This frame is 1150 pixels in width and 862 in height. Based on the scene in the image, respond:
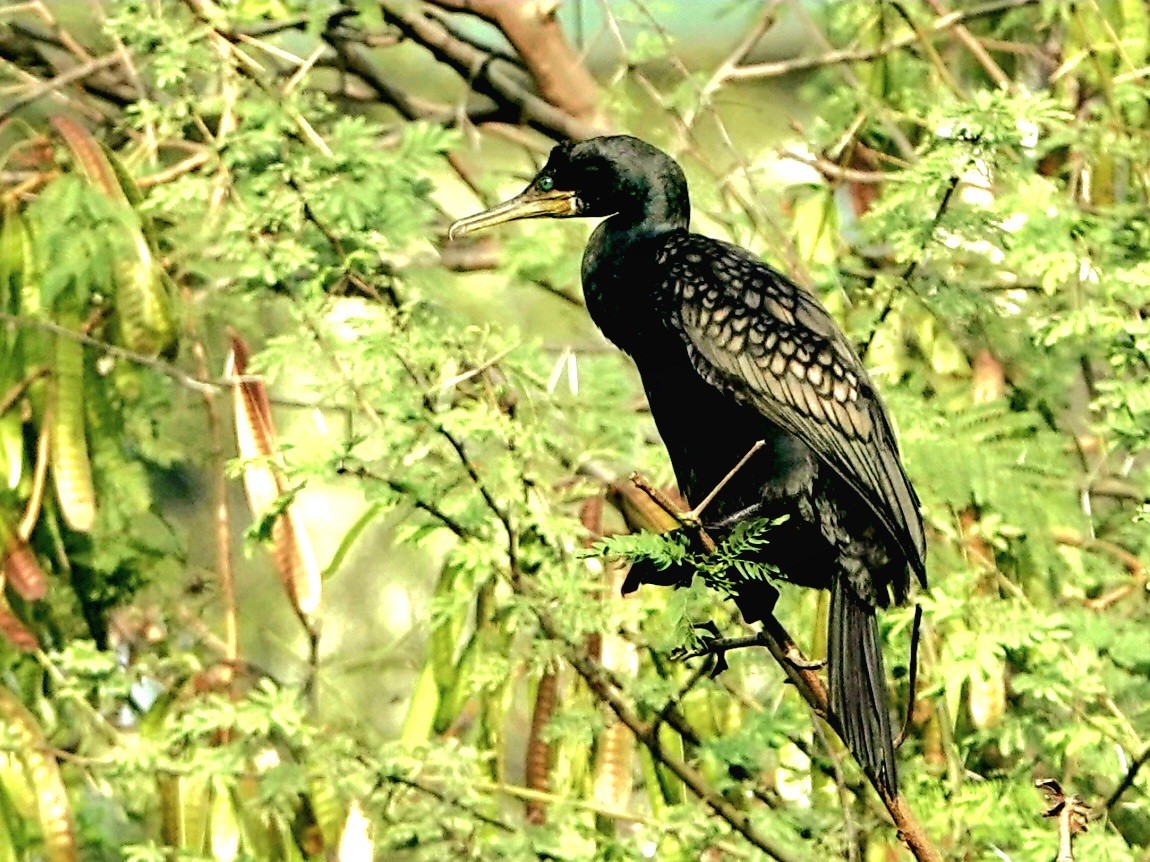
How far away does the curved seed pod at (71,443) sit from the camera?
3102mm

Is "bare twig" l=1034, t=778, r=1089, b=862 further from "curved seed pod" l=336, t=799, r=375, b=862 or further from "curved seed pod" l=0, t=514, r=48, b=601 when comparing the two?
"curved seed pod" l=0, t=514, r=48, b=601

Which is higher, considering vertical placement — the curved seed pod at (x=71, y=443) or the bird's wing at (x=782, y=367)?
the bird's wing at (x=782, y=367)

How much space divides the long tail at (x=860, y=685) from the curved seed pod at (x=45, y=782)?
1436mm

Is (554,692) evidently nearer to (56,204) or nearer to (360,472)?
(360,472)

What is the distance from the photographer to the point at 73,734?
3887 millimetres

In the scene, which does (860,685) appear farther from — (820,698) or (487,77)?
(487,77)

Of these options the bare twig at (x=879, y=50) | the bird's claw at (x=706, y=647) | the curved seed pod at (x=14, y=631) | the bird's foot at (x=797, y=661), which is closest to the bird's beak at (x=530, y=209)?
the bird's claw at (x=706, y=647)

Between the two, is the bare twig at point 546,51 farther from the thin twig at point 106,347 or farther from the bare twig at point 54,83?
the thin twig at point 106,347

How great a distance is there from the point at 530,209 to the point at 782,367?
0.42 meters

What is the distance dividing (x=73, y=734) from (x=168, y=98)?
1.29 metres

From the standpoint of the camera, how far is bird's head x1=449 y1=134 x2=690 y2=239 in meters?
2.60

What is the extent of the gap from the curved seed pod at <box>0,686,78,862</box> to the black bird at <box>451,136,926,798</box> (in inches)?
47.4

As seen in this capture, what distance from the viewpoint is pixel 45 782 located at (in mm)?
3188

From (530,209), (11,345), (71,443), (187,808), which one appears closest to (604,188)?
(530,209)
